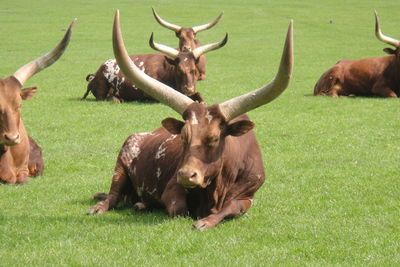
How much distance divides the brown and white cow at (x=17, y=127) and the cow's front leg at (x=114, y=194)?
3.67 ft

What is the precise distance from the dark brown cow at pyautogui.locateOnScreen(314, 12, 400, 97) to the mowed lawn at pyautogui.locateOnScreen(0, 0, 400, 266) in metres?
0.66

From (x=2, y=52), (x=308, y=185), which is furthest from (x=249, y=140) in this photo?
(x=2, y=52)

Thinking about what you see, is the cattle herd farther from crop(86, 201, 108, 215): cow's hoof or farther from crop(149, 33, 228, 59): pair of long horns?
crop(149, 33, 228, 59): pair of long horns

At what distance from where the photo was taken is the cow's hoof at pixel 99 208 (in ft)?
25.1

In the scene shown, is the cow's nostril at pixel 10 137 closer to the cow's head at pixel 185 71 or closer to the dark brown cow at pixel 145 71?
the cow's head at pixel 185 71

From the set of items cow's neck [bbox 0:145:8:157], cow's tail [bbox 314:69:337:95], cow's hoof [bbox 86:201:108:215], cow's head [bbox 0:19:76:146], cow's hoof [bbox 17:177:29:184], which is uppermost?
cow's head [bbox 0:19:76:146]

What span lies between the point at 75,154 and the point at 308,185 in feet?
12.6

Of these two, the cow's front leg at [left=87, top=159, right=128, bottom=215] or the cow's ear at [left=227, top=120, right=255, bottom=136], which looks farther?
the cow's front leg at [left=87, top=159, right=128, bottom=215]

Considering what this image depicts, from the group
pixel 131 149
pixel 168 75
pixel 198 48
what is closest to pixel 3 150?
pixel 131 149

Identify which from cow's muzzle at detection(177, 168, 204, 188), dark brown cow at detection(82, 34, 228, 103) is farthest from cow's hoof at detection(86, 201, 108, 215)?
dark brown cow at detection(82, 34, 228, 103)

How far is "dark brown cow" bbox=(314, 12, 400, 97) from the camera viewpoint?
57.4ft

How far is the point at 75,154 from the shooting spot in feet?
36.7

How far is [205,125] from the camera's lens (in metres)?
6.76

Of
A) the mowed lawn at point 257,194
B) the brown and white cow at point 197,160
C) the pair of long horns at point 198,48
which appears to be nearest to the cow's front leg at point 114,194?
the brown and white cow at point 197,160
